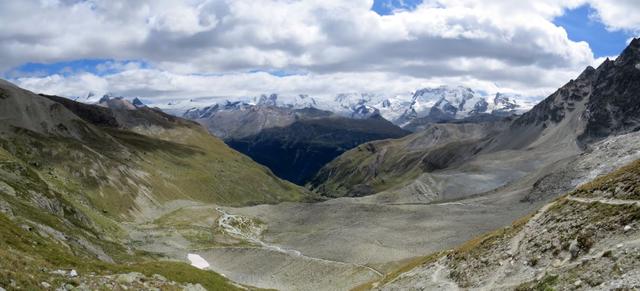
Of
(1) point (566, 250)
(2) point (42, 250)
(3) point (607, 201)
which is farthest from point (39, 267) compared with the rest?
(3) point (607, 201)

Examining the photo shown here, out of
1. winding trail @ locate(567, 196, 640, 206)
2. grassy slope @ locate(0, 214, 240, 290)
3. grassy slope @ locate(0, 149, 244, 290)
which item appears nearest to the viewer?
grassy slope @ locate(0, 214, 240, 290)

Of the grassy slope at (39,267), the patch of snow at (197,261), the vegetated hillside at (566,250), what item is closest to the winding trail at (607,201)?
the vegetated hillside at (566,250)

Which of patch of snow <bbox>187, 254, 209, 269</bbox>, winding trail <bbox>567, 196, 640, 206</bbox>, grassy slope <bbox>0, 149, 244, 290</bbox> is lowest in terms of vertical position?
patch of snow <bbox>187, 254, 209, 269</bbox>

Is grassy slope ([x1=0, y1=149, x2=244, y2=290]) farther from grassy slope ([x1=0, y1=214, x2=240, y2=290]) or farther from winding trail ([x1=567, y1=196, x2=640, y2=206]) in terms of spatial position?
winding trail ([x1=567, y1=196, x2=640, y2=206])

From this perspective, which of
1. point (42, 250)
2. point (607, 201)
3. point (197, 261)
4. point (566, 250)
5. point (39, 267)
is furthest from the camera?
point (197, 261)

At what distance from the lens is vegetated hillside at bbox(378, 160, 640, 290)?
30.2 meters

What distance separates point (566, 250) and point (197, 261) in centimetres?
10692

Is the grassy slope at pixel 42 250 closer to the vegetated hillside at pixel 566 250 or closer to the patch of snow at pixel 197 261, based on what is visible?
the patch of snow at pixel 197 261

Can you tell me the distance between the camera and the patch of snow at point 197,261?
420 feet

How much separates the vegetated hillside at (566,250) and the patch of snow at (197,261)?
84.7m

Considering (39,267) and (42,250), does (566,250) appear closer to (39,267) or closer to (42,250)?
(39,267)

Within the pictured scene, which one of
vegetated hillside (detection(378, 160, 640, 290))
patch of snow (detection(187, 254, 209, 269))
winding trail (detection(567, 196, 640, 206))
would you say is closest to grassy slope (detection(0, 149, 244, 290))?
patch of snow (detection(187, 254, 209, 269))

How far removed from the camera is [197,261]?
432 feet

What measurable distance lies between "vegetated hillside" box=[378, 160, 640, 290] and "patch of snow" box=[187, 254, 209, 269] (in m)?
84.7
